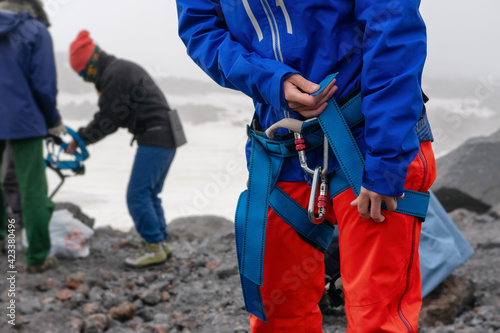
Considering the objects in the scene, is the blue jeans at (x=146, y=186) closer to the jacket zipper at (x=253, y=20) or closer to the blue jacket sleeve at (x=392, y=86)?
the jacket zipper at (x=253, y=20)

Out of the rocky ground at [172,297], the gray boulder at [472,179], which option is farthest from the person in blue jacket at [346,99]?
the gray boulder at [472,179]

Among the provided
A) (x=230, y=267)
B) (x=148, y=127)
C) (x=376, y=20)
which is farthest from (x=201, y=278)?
(x=376, y=20)

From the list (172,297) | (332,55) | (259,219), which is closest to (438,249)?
(172,297)

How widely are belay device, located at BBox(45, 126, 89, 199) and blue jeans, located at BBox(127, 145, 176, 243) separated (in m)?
0.51

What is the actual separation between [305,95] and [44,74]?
278 cm

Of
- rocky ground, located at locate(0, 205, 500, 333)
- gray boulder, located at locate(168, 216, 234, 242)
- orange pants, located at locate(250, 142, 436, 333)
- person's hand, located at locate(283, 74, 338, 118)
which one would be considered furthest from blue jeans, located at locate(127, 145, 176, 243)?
person's hand, located at locate(283, 74, 338, 118)

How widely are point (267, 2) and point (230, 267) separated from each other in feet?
9.18

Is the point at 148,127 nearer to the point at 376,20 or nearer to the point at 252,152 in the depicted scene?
the point at 252,152

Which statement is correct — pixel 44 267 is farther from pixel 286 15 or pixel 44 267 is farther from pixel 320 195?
pixel 286 15

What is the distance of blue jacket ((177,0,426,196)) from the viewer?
1249mm

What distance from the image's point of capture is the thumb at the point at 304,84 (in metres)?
1.34

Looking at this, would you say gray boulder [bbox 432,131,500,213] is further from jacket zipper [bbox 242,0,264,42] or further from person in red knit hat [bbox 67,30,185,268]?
jacket zipper [bbox 242,0,264,42]

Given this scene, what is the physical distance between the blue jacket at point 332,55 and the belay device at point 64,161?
2629 mm

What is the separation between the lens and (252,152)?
5.31ft
